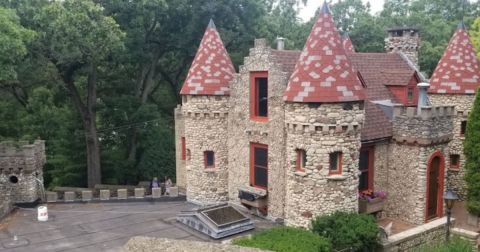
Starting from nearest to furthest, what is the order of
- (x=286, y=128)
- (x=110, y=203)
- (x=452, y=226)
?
(x=286, y=128)
(x=452, y=226)
(x=110, y=203)

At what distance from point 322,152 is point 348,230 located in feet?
9.07

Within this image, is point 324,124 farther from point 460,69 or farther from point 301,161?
point 460,69

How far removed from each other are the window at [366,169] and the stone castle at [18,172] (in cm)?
1481

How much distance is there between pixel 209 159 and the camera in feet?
70.3

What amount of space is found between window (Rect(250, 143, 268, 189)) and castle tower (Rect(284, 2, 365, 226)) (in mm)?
2632

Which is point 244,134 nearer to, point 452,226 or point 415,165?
point 415,165

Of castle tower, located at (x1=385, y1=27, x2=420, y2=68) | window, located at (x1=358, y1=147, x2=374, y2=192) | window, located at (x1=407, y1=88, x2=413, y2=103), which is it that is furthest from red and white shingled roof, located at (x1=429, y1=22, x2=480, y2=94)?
window, located at (x1=358, y1=147, x2=374, y2=192)

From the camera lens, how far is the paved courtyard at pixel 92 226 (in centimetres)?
1617

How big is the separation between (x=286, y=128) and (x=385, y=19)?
32.5 metres

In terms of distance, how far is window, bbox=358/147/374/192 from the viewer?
18.9 m

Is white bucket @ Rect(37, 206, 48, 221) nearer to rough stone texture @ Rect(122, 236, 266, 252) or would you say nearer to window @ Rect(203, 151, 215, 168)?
→ window @ Rect(203, 151, 215, 168)

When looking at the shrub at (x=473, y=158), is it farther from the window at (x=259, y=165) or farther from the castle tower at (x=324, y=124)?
the window at (x=259, y=165)

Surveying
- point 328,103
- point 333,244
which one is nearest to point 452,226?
point 333,244

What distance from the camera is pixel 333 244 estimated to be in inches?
595
